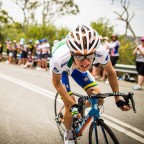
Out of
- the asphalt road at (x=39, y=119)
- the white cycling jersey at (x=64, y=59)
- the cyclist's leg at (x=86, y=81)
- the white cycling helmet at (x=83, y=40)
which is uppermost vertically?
the white cycling helmet at (x=83, y=40)

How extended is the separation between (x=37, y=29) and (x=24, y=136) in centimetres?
2574

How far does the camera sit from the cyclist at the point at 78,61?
318 cm

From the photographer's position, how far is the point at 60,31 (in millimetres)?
29875

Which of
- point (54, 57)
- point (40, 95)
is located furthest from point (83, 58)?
point (40, 95)

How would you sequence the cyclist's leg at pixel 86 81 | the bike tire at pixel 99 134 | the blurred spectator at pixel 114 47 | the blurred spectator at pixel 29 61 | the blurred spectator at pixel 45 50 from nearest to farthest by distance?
the bike tire at pixel 99 134 < the cyclist's leg at pixel 86 81 < the blurred spectator at pixel 114 47 < the blurred spectator at pixel 45 50 < the blurred spectator at pixel 29 61

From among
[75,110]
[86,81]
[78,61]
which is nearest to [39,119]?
[86,81]

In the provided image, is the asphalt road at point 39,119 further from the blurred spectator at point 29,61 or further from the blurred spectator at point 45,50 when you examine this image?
the blurred spectator at point 29,61

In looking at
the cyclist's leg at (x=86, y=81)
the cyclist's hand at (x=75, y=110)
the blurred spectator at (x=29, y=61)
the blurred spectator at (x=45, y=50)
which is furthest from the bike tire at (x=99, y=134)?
the blurred spectator at (x=29, y=61)

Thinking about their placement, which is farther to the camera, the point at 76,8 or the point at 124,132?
the point at 76,8

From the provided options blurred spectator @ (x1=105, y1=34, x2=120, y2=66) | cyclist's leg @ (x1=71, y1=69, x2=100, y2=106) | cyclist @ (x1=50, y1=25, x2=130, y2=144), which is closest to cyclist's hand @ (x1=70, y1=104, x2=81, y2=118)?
cyclist @ (x1=50, y1=25, x2=130, y2=144)

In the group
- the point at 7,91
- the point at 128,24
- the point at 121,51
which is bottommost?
the point at 7,91

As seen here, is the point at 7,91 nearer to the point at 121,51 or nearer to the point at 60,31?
the point at 121,51

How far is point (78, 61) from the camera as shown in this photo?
3275 millimetres

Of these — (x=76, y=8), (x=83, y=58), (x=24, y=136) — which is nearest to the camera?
(x=83, y=58)
